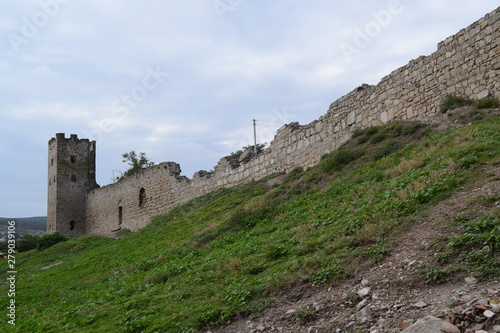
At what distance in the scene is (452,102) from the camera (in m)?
12.1

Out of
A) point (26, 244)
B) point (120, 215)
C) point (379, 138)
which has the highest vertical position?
point (379, 138)

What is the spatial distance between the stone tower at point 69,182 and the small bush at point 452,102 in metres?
32.0

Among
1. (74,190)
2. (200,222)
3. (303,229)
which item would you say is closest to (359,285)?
(303,229)

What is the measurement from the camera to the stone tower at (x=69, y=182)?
3766 centimetres

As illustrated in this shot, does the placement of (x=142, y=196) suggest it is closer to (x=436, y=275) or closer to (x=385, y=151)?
(x=385, y=151)

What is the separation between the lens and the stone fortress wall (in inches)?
455

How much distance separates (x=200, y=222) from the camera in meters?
15.9

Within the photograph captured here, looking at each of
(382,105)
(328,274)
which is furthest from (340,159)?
(328,274)

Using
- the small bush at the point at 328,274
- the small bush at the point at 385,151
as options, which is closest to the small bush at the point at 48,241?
the small bush at the point at 385,151

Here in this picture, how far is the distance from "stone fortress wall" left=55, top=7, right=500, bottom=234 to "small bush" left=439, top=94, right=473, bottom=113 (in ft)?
0.53

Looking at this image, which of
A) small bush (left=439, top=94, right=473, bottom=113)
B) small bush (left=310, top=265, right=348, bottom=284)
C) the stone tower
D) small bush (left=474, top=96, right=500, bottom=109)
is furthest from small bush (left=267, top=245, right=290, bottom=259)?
the stone tower

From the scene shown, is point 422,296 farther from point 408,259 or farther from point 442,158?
point 442,158

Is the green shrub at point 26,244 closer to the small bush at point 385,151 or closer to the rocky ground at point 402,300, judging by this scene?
the small bush at point 385,151

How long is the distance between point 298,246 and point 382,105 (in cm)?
842
